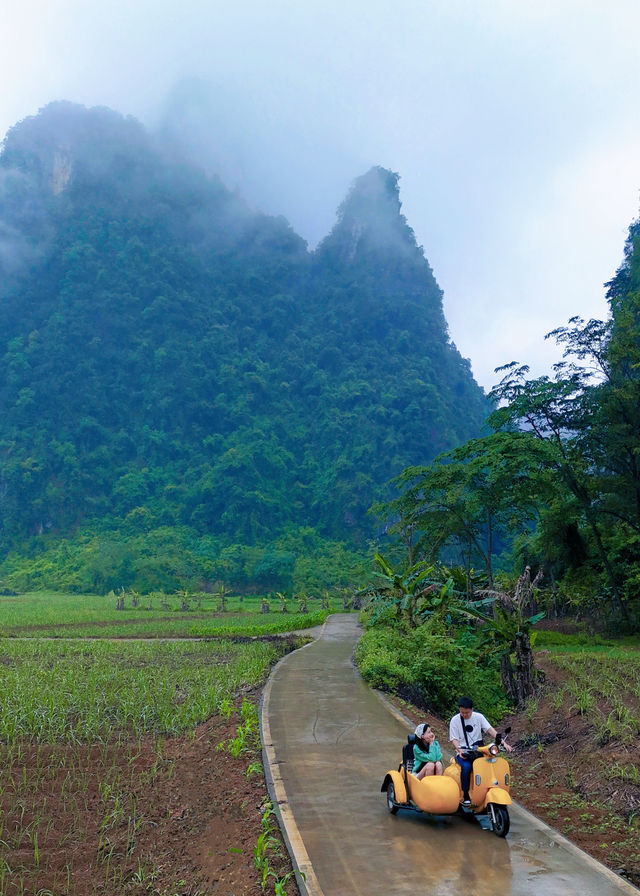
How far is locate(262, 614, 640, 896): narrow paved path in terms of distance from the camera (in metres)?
3.99

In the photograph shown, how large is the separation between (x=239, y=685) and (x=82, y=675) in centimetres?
305

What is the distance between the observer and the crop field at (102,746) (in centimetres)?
485

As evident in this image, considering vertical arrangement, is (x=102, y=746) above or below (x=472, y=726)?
below

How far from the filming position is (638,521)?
20.8 metres

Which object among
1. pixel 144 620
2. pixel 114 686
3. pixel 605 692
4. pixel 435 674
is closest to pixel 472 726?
pixel 605 692

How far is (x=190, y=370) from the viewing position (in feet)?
251

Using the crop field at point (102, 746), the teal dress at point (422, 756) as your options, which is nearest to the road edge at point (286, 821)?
the crop field at point (102, 746)

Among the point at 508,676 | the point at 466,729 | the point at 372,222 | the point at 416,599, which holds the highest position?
the point at 372,222

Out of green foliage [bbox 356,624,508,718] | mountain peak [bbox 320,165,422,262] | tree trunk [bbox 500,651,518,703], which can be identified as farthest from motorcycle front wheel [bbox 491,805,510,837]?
mountain peak [bbox 320,165,422,262]

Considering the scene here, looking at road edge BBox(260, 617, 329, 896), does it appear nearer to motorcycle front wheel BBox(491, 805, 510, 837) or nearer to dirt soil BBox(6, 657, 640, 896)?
dirt soil BBox(6, 657, 640, 896)

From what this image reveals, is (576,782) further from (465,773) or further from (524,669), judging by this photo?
(524,669)

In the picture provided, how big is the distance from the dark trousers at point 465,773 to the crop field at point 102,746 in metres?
2.21

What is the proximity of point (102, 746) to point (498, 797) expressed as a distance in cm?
503

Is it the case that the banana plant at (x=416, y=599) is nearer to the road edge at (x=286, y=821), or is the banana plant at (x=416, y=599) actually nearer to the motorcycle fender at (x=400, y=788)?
the road edge at (x=286, y=821)
